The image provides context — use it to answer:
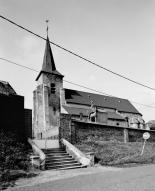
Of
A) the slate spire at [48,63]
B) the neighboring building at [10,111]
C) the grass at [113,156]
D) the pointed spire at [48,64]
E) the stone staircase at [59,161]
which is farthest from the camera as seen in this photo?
the slate spire at [48,63]

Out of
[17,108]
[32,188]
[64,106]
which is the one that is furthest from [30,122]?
[32,188]

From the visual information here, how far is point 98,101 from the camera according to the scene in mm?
53312

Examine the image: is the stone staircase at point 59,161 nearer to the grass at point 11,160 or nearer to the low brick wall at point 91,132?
the grass at point 11,160

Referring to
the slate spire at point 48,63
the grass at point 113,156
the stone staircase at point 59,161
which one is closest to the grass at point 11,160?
the stone staircase at point 59,161

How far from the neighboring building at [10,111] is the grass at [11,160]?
2.02 ft

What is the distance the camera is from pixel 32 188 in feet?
26.5

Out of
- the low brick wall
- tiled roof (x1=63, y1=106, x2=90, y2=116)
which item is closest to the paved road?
the low brick wall

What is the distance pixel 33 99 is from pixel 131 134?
82.5 feet

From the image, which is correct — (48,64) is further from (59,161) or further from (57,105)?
(59,161)

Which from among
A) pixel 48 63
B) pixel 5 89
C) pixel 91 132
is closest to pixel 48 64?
pixel 48 63

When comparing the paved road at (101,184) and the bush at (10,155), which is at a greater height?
the bush at (10,155)

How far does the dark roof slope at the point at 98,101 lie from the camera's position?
158ft

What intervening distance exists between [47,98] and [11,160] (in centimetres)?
3189

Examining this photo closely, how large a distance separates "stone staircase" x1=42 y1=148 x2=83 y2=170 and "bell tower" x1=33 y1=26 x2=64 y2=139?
986 inches
